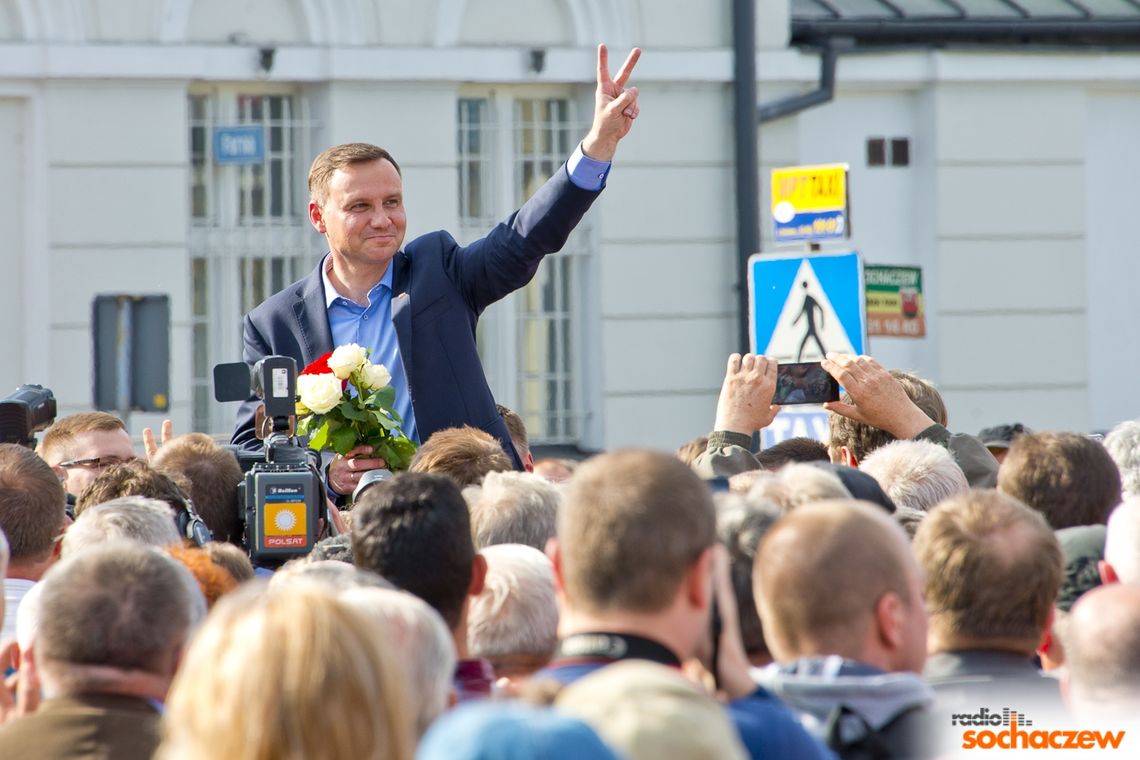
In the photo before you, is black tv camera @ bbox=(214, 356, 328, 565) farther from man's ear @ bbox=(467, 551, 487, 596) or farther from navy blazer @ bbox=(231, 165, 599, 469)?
man's ear @ bbox=(467, 551, 487, 596)

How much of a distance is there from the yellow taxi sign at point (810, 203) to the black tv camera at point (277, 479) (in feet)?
12.7

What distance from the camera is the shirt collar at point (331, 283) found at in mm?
5738

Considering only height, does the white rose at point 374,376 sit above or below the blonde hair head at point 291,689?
above

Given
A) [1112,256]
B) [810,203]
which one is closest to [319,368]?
[810,203]

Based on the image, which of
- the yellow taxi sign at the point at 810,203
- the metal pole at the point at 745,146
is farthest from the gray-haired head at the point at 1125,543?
the metal pole at the point at 745,146

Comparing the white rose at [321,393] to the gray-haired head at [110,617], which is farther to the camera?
the white rose at [321,393]

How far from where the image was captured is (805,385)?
5.69 meters

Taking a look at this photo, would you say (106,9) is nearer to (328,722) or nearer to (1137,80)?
(1137,80)

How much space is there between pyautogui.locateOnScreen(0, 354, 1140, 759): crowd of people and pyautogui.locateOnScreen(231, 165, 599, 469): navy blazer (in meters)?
1.14

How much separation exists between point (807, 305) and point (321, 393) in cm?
340

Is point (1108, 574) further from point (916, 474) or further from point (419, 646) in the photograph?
point (419, 646)

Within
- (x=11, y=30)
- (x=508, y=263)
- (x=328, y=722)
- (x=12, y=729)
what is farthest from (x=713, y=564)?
(x=11, y=30)

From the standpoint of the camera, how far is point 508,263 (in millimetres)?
5500

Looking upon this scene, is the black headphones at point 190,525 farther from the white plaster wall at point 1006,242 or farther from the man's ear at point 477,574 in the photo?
the white plaster wall at point 1006,242
